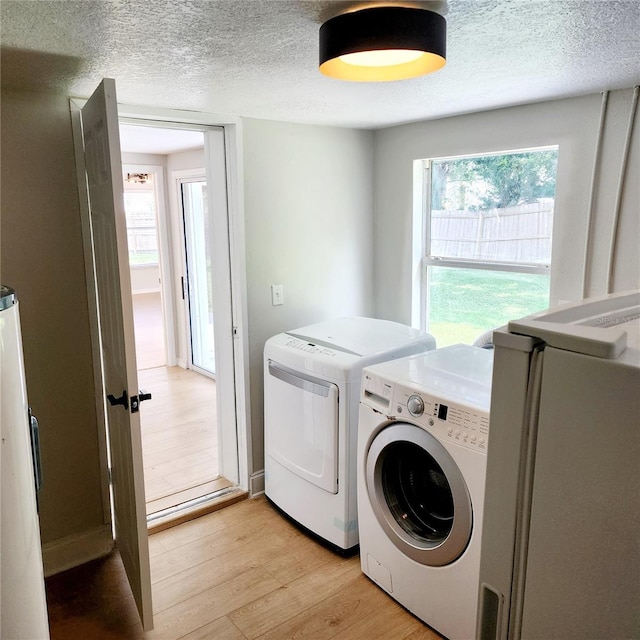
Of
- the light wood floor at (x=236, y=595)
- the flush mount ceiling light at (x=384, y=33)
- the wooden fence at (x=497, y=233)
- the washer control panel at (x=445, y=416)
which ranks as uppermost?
the flush mount ceiling light at (x=384, y=33)

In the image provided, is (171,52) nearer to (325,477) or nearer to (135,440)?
(135,440)

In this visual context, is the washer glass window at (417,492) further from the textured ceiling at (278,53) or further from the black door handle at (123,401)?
the textured ceiling at (278,53)

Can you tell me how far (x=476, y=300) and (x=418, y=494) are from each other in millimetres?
1295

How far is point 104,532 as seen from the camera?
2.56 meters

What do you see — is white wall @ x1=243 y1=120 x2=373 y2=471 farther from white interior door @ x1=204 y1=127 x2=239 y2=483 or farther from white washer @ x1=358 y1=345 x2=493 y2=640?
white washer @ x1=358 y1=345 x2=493 y2=640

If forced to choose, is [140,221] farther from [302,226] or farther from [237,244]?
[237,244]

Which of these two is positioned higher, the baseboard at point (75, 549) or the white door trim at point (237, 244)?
the white door trim at point (237, 244)

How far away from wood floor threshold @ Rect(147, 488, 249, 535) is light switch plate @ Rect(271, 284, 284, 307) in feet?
3.72

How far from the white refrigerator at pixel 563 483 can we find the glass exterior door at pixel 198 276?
4359 mm

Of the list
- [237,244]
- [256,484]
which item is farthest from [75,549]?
[237,244]

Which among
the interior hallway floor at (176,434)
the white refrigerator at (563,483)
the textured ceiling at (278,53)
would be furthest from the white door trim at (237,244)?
the white refrigerator at (563,483)

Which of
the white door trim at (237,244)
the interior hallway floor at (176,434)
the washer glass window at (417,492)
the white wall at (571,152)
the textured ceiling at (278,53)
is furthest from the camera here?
the interior hallway floor at (176,434)

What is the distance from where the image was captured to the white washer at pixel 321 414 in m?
2.43

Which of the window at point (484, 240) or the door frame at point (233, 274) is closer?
the door frame at point (233, 274)
